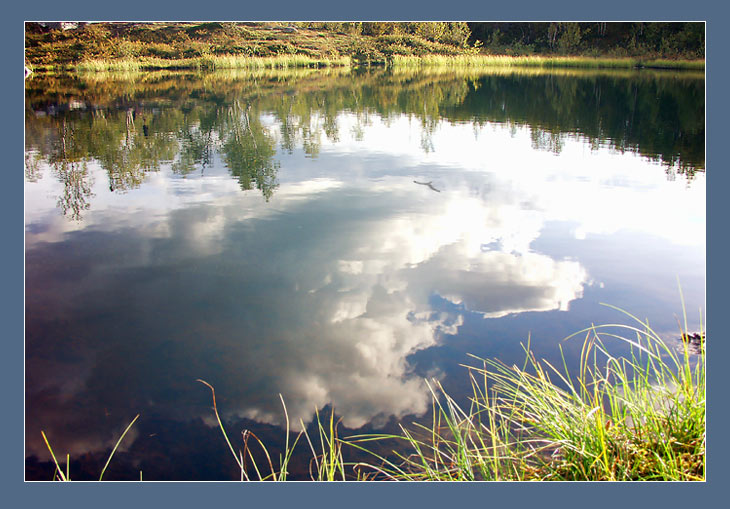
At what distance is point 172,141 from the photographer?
7.52 m

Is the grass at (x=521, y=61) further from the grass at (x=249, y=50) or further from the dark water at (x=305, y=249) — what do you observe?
the dark water at (x=305, y=249)

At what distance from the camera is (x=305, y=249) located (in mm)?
4582

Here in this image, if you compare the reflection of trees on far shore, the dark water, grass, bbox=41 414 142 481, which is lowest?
grass, bbox=41 414 142 481

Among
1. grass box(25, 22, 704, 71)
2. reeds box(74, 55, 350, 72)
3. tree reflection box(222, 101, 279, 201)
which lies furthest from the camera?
tree reflection box(222, 101, 279, 201)

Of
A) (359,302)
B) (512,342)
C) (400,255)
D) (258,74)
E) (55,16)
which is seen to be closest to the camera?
(55,16)

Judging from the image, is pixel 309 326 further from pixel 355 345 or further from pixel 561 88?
pixel 561 88

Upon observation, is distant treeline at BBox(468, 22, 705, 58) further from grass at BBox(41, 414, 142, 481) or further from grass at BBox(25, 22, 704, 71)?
grass at BBox(41, 414, 142, 481)

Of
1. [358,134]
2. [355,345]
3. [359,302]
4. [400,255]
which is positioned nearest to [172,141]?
[358,134]

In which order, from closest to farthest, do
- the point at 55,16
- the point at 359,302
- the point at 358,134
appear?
the point at 55,16, the point at 359,302, the point at 358,134

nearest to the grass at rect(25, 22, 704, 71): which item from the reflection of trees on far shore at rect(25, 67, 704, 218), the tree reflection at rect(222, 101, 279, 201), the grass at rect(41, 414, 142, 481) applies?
the reflection of trees on far shore at rect(25, 67, 704, 218)

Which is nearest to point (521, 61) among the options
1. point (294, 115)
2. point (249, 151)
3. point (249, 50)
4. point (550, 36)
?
point (550, 36)

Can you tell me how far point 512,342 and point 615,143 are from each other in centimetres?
544

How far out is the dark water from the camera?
9.12ft

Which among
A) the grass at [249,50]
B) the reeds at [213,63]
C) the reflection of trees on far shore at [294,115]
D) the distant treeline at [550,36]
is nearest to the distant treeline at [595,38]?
the distant treeline at [550,36]
